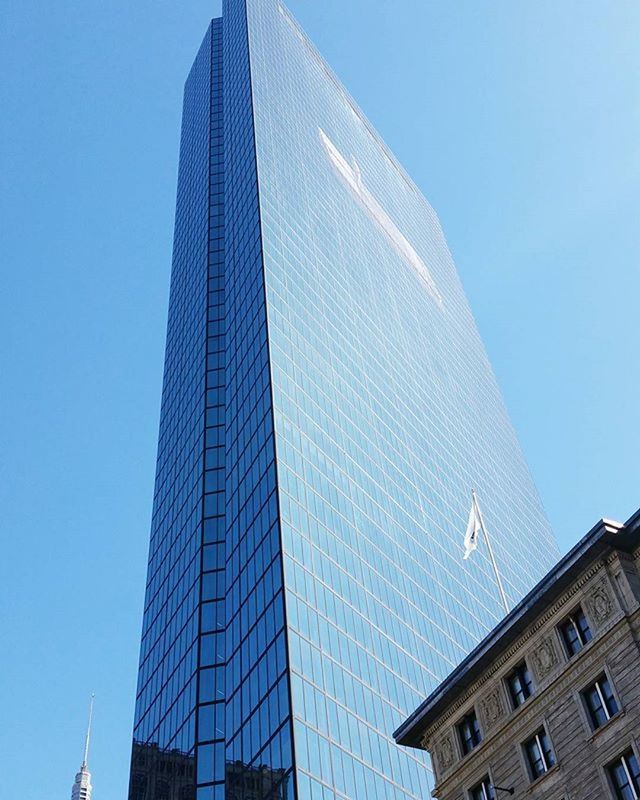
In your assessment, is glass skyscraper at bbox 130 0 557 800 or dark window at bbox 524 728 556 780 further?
glass skyscraper at bbox 130 0 557 800

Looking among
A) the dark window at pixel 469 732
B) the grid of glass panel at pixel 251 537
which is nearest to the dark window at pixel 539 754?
the dark window at pixel 469 732

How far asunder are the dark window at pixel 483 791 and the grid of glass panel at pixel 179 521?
26365 millimetres

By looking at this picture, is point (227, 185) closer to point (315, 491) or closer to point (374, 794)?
point (315, 491)

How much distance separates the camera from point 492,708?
46031mm

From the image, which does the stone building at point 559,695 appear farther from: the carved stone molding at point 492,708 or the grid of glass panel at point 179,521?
the grid of glass panel at point 179,521

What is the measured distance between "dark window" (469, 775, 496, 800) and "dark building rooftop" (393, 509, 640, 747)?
4.51m

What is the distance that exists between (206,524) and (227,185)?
163 feet

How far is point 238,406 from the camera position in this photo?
88438 mm

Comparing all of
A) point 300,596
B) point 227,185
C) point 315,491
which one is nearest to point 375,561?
point 315,491

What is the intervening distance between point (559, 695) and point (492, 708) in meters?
4.50

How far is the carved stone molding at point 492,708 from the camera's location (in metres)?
45.5

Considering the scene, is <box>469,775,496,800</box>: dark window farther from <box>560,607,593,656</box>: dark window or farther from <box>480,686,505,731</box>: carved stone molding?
<box>560,607,593,656</box>: dark window

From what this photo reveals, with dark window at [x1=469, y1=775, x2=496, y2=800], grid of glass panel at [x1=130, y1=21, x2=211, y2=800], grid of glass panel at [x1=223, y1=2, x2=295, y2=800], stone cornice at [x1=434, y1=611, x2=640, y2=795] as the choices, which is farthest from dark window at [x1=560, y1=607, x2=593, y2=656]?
grid of glass panel at [x1=130, y1=21, x2=211, y2=800]

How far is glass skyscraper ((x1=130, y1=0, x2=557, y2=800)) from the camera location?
65250 mm
